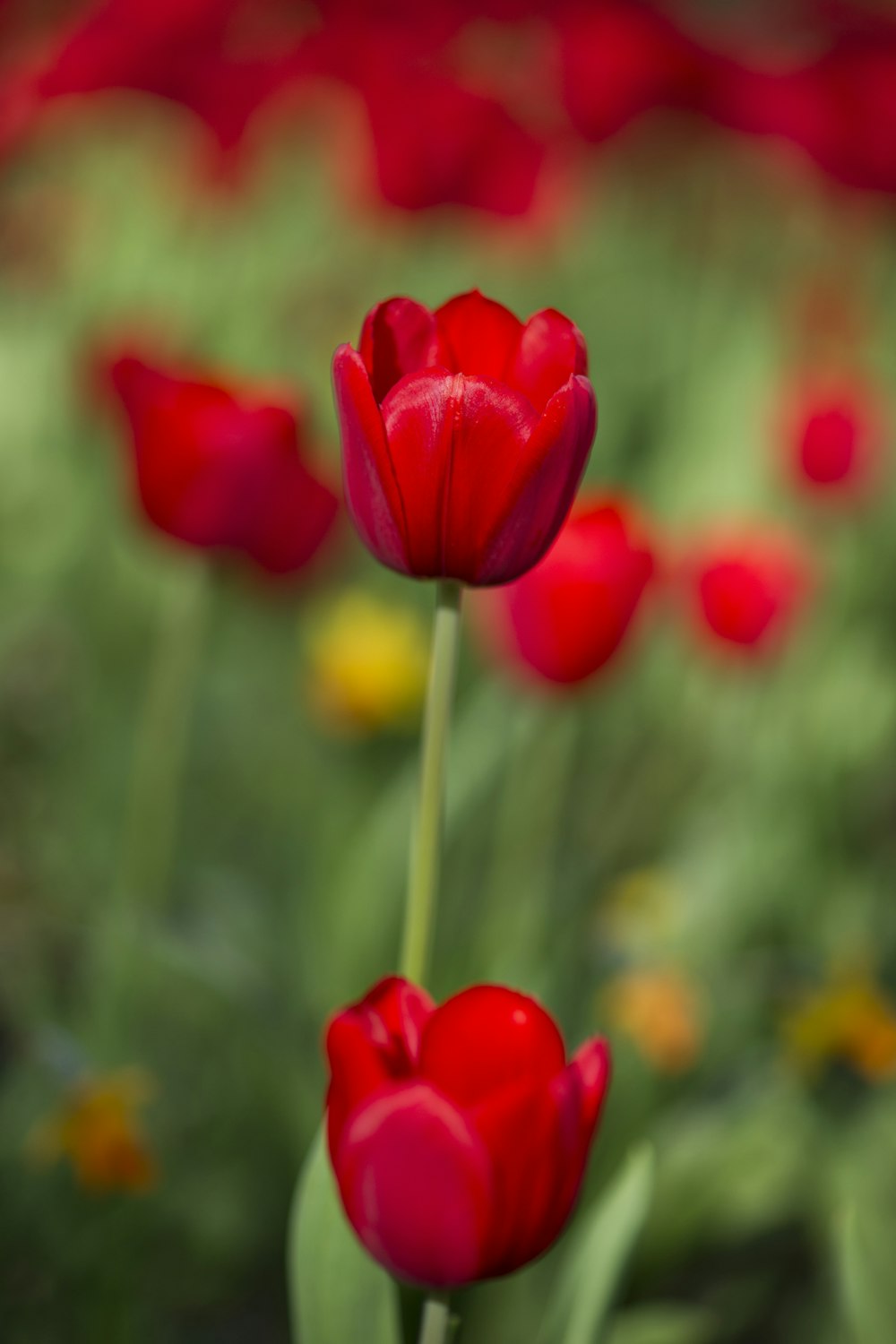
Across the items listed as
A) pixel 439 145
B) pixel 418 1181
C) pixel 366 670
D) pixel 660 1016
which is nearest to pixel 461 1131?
pixel 418 1181

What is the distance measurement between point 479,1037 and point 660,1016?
470 millimetres

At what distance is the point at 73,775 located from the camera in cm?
117

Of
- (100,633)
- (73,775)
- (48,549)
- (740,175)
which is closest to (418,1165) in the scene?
(73,775)

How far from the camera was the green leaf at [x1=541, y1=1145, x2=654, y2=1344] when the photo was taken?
1.53ft

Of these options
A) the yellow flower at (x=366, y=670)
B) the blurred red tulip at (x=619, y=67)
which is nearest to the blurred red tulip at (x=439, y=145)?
the blurred red tulip at (x=619, y=67)

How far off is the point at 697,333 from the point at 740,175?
582 mm

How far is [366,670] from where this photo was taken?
3.86ft

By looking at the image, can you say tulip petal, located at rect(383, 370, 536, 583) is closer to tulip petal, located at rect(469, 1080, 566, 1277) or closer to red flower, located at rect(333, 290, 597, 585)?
red flower, located at rect(333, 290, 597, 585)

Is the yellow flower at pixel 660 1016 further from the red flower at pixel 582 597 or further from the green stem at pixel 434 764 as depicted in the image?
the green stem at pixel 434 764

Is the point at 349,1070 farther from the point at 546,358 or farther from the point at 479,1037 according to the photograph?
the point at 546,358

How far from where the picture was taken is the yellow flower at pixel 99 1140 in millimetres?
649

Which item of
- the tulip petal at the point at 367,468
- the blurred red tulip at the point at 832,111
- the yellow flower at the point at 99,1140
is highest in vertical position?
the blurred red tulip at the point at 832,111

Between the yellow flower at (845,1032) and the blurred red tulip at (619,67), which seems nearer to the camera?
the yellow flower at (845,1032)

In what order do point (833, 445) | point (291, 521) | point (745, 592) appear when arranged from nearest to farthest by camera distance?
point (291, 521)
point (745, 592)
point (833, 445)
